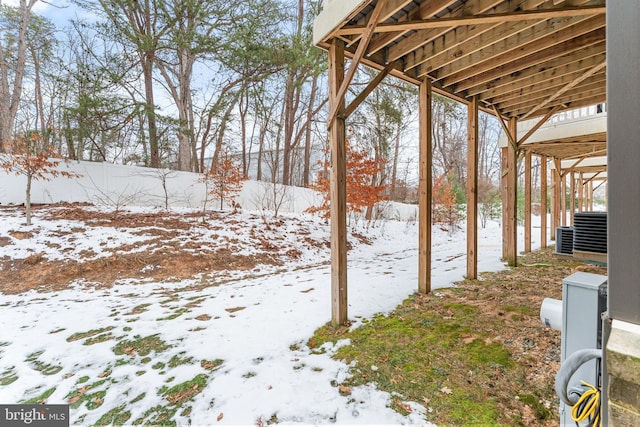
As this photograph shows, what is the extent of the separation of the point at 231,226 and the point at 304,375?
5960 mm

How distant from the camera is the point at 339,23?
8.00 feet

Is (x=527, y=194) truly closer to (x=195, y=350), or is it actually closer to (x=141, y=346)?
(x=195, y=350)

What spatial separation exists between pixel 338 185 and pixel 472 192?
255 cm

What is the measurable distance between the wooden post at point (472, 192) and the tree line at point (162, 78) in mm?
3418

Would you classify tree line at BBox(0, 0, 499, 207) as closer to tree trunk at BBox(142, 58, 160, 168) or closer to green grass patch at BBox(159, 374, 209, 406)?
tree trunk at BBox(142, 58, 160, 168)

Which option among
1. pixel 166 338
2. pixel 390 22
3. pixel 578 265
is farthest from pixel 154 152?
pixel 578 265

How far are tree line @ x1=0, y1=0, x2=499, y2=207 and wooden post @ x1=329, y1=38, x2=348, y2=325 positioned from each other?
509 cm

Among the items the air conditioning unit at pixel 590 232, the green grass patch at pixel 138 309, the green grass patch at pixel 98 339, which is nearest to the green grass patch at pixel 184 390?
the green grass patch at pixel 98 339

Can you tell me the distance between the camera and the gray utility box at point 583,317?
92cm

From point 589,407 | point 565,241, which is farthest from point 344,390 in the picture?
point 565,241

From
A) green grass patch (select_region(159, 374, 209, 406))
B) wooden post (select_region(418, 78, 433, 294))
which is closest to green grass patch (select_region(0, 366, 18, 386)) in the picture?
green grass patch (select_region(159, 374, 209, 406))

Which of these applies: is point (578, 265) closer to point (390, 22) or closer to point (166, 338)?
point (390, 22)

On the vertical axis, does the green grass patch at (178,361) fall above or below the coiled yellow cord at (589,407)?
below

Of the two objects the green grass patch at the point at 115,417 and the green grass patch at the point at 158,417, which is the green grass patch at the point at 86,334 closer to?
the green grass patch at the point at 115,417
